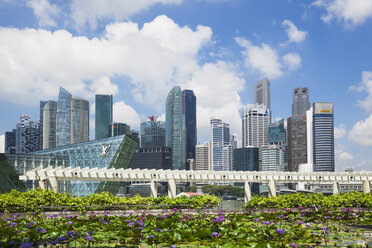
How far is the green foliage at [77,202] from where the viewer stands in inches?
1185

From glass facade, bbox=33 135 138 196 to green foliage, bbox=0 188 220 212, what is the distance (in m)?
31.7

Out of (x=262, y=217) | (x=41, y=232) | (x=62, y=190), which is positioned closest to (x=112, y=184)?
(x=62, y=190)

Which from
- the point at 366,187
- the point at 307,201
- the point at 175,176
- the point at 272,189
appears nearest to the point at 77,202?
the point at 307,201

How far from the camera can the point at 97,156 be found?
70.1 metres

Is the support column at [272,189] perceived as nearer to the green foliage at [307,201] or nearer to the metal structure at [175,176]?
the metal structure at [175,176]

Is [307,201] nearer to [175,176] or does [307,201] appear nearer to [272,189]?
[272,189]

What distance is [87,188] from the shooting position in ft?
229

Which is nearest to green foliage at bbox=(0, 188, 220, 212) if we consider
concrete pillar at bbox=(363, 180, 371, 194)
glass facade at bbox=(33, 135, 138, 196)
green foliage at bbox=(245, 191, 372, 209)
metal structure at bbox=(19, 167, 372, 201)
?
green foliage at bbox=(245, 191, 372, 209)

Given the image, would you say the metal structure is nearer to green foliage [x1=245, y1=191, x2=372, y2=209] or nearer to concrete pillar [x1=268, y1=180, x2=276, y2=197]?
concrete pillar [x1=268, y1=180, x2=276, y2=197]

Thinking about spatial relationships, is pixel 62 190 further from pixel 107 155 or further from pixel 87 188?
pixel 107 155

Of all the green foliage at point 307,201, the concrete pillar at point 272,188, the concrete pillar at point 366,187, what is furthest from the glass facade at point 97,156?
the concrete pillar at point 366,187

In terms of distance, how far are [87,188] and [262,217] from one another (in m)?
53.3

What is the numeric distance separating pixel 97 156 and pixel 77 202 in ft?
123

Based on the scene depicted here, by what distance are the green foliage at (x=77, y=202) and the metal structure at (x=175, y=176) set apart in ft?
29.3
